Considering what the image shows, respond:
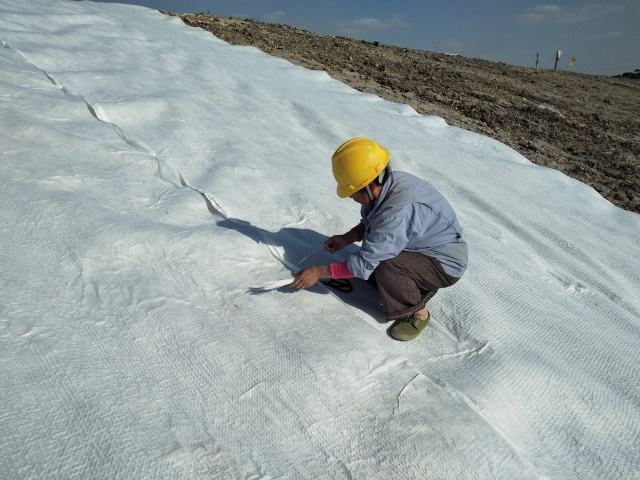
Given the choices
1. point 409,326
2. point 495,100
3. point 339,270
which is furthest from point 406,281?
point 495,100

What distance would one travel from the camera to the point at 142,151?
2.41 metres

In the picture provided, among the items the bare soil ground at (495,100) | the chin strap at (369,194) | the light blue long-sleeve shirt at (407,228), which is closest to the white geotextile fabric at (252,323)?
the light blue long-sleeve shirt at (407,228)

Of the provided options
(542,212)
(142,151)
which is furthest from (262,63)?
(542,212)

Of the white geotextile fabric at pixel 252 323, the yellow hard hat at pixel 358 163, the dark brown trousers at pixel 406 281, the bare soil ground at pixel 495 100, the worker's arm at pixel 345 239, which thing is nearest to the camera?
the white geotextile fabric at pixel 252 323

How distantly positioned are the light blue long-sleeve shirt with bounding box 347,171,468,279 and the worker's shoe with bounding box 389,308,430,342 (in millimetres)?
204

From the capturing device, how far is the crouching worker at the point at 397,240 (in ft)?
4.97

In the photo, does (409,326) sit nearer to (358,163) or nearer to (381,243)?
(381,243)

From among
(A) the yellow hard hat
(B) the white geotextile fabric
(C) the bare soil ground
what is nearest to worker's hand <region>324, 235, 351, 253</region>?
(B) the white geotextile fabric

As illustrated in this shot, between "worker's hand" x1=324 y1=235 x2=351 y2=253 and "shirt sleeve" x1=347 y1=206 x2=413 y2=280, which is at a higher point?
"shirt sleeve" x1=347 y1=206 x2=413 y2=280

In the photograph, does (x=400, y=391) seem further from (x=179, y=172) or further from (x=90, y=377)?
(x=179, y=172)

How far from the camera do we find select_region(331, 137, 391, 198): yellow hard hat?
4.93 feet

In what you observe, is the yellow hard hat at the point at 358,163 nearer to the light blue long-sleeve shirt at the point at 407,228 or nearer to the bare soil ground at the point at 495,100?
the light blue long-sleeve shirt at the point at 407,228

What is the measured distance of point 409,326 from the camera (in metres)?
1.60

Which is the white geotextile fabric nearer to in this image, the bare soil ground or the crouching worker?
the crouching worker
